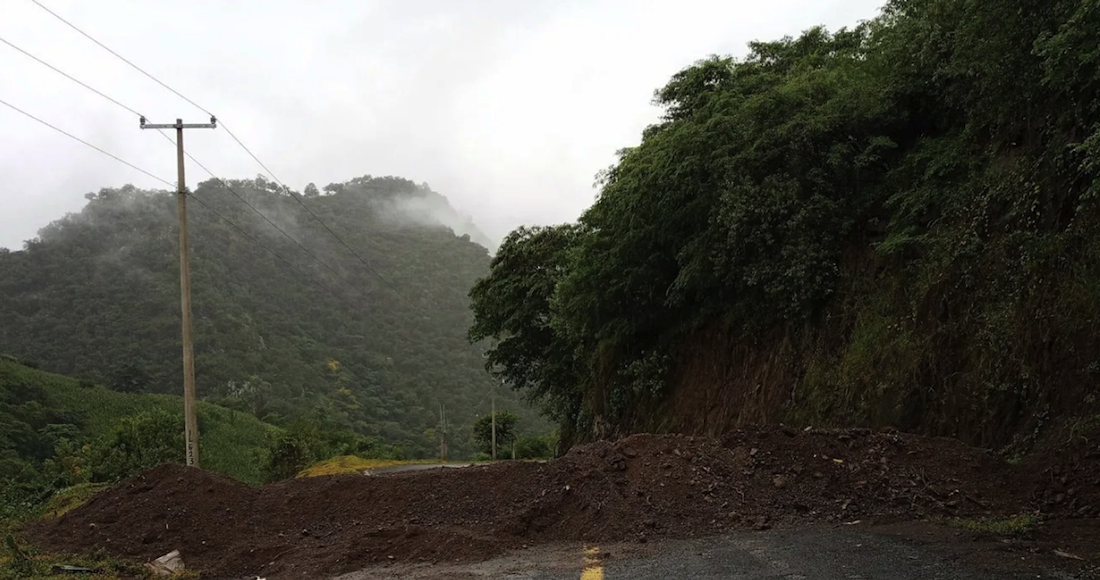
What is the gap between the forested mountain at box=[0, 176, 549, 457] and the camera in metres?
61.8

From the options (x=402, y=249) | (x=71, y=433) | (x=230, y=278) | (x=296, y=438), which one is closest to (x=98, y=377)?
(x=71, y=433)

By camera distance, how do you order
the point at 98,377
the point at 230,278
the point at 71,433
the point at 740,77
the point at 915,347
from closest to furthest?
the point at 915,347
the point at 740,77
the point at 71,433
the point at 98,377
the point at 230,278

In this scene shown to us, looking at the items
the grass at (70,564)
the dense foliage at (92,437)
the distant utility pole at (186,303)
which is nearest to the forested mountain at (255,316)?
the dense foliage at (92,437)

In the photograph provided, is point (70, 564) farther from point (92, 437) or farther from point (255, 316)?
point (255, 316)

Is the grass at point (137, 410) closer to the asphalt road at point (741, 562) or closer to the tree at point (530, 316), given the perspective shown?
the tree at point (530, 316)

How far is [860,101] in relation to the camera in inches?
547

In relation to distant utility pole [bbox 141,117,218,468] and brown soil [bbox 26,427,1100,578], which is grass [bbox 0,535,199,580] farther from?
distant utility pole [bbox 141,117,218,468]

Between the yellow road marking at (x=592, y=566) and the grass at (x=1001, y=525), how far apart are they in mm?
3197

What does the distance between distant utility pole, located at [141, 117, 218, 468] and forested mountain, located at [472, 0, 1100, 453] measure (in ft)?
33.3

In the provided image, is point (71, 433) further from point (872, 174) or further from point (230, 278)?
point (872, 174)

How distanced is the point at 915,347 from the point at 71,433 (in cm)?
4681

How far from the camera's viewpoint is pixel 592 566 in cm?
640

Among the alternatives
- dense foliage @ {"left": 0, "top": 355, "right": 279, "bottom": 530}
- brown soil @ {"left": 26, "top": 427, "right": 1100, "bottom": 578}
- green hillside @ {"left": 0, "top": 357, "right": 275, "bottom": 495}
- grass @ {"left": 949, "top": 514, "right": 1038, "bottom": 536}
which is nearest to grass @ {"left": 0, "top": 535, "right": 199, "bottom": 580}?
brown soil @ {"left": 26, "top": 427, "right": 1100, "bottom": 578}

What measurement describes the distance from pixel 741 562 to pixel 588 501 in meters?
2.70
